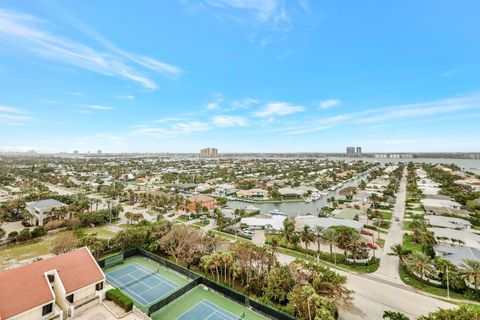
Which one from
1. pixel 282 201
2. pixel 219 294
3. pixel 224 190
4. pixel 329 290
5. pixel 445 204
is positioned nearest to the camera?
pixel 329 290

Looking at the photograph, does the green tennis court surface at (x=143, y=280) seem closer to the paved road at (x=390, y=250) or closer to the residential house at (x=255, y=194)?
the paved road at (x=390, y=250)

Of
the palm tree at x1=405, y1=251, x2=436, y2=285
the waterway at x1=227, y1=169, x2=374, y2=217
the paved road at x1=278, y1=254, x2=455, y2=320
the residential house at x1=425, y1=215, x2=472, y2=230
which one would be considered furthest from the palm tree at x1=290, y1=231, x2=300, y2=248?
the residential house at x1=425, y1=215, x2=472, y2=230

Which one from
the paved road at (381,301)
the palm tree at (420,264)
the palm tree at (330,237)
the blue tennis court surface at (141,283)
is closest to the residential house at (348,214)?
the palm tree at (330,237)

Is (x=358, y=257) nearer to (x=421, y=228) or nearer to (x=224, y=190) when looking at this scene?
(x=421, y=228)

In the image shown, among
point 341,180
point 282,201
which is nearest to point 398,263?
point 282,201

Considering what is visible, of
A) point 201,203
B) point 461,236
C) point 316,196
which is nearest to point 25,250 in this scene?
point 201,203

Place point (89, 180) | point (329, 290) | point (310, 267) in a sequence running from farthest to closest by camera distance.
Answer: point (89, 180)
point (310, 267)
point (329, 290)

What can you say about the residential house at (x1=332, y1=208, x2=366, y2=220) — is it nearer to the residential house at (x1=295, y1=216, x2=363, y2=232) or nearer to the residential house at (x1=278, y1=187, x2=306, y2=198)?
the residential house at (x1=295, y1=216, x2=363, y2=232)
